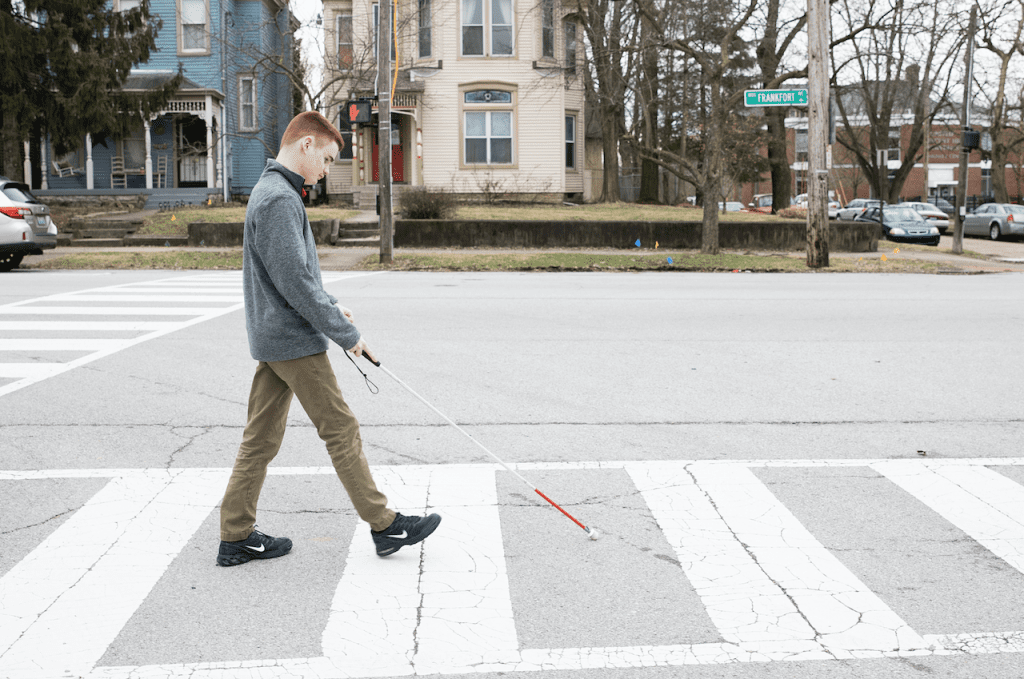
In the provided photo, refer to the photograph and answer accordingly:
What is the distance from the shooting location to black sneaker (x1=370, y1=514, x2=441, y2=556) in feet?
14.9

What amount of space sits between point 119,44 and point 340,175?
9.31 m

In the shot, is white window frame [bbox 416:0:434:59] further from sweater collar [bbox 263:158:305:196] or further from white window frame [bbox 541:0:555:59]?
sweater collar [bbox 263:158:305:196]

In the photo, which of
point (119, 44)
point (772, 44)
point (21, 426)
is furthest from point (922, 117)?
point (21, 426)

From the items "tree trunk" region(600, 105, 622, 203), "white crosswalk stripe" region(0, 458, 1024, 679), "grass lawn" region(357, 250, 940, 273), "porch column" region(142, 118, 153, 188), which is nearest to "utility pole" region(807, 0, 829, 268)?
"grass lawn" region(357, 250, 940, 273)

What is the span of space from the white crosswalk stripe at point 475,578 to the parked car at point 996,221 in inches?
1396

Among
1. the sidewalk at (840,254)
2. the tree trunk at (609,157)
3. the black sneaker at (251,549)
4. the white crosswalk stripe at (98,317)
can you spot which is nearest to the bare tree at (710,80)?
the sidewalk at (840,254)

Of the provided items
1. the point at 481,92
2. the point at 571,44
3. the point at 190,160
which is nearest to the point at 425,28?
the point at 481,92

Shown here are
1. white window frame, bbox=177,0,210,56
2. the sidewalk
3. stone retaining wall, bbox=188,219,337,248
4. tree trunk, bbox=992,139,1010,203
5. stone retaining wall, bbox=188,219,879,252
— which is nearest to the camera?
the sidewalk

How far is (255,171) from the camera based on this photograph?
37219 mm

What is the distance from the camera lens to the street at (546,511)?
3684 mm

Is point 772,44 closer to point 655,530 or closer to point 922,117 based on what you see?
point 922,117

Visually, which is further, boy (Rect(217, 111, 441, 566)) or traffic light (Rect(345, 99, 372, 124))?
traffic light (Rect(345, 99, 372, 124))

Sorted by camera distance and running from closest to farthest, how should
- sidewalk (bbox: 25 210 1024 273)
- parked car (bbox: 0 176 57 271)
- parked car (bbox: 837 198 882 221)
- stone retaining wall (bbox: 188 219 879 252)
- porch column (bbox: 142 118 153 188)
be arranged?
parked car (bbox: 0 176 57 271) → sidewalk (bbox: 25 210 1024 273) → stone retaining wall (bbox: 188 219 879 252) → porch column (bbox: 142 118 153 188) → parked car (bbox: 837 198 882 221)

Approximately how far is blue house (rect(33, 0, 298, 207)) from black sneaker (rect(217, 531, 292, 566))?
103 ft
